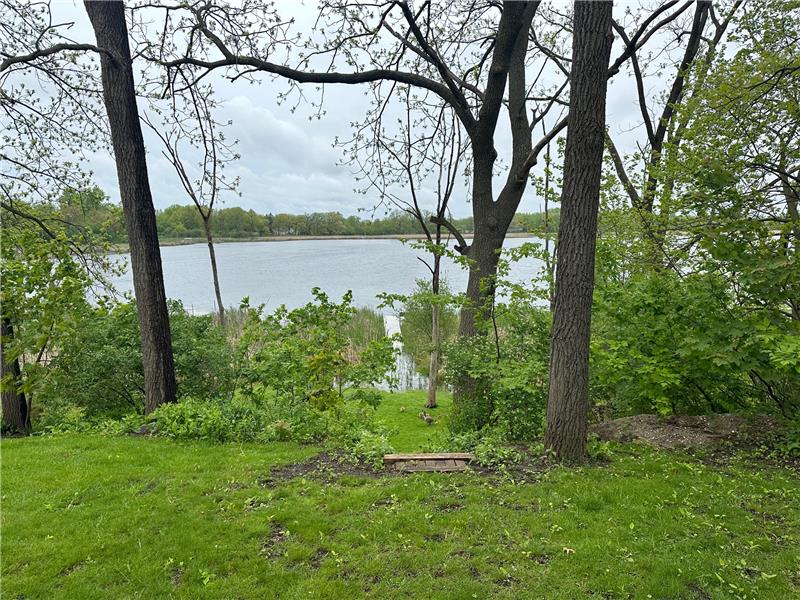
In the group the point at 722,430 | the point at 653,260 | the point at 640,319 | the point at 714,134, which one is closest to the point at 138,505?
the point at 640,319

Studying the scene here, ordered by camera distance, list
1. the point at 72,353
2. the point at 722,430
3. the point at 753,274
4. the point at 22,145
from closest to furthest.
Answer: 1. the point at 753,274
2. the point at 722,430
3. the point at 72,353
4. the point at 22,145

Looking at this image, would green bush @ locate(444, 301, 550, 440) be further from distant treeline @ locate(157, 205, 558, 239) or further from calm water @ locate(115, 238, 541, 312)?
distant treeline @ locate(157, 205, 558, 239)

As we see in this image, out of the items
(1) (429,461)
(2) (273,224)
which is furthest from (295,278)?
(1) (429,461)

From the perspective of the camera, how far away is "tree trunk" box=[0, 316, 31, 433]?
5.46 m

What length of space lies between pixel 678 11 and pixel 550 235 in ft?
20.3

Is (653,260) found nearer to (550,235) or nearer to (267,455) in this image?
(550,235)

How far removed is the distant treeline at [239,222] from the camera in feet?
22.9

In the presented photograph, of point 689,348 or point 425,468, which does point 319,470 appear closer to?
point 425,468

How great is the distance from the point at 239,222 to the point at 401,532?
2722cm

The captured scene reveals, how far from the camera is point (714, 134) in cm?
499

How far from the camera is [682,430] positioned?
14.3ft

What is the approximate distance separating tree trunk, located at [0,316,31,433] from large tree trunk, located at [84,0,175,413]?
1637 mm

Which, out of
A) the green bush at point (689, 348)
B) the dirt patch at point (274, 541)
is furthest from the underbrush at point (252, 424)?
the green bush at point (689, 348)

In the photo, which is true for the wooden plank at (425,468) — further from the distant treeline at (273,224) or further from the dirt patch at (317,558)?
the distant treeline at (273,224)
